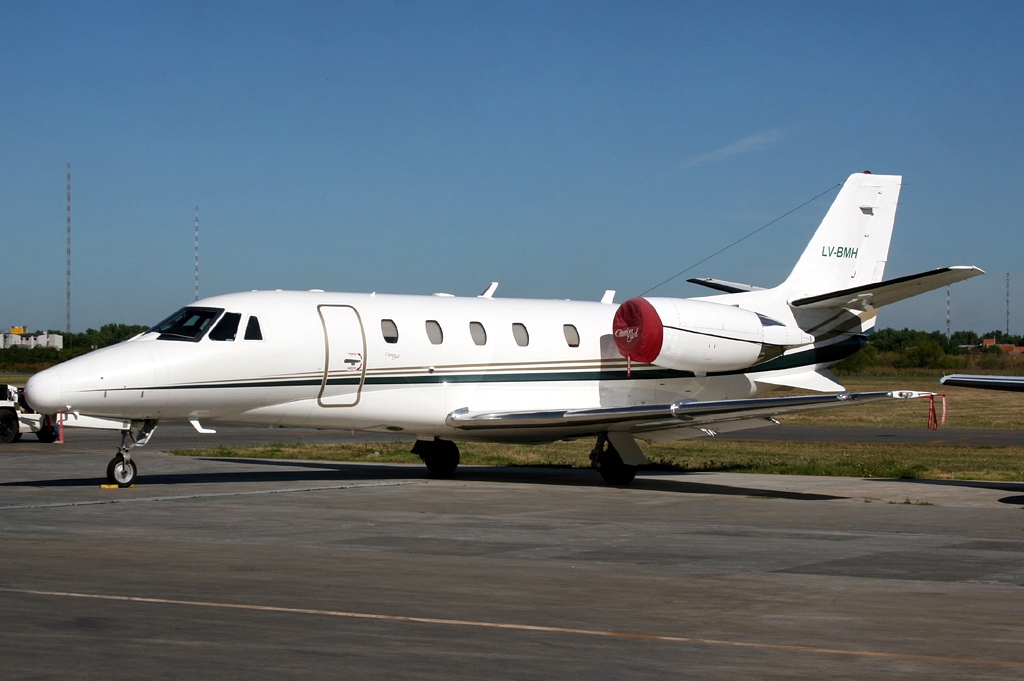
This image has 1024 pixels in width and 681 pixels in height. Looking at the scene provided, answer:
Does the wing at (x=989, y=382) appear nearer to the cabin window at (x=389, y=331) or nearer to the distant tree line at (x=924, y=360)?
the cabin window at (x=389, y=331)

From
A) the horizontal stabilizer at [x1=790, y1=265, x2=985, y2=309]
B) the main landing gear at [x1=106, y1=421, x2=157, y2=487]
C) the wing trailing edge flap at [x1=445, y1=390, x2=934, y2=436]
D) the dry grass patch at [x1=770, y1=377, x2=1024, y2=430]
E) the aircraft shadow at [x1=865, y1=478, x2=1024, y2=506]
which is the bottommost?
the dry grass patch at [x1=770, y1=377, x2=1024, y2=430]

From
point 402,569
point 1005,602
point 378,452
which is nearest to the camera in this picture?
point 1005,602

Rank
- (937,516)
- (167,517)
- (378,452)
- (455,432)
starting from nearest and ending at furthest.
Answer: (167,517), (937,516), (455,432), (378,452)

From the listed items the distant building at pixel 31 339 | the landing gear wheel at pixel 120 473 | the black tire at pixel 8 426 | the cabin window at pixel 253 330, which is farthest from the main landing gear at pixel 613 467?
the distant building at pixel 31 339

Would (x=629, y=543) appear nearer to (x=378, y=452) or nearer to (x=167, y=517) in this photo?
(x=167, y=517)

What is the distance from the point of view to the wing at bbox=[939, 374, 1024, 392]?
1712cm

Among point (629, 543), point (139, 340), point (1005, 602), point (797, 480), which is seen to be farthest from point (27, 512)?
point (797, 480)

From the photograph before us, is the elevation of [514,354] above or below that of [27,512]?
above

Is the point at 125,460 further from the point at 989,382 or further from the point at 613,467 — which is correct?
the point at 989,382

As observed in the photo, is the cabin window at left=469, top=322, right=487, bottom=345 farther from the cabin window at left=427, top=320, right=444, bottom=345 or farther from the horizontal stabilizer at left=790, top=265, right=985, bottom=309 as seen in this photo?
the horizontal stabilizer at left=790, top=265, right=985, bottom=309

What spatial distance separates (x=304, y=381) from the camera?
735 inches

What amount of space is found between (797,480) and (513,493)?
5872mm

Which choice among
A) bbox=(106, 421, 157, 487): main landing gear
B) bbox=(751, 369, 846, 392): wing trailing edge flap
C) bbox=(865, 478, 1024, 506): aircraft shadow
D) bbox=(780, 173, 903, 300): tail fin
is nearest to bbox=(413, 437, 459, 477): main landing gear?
bbox=(106, 421, 157, 487): main landing gear

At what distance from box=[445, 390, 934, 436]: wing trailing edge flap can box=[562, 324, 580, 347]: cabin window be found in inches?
73.1
